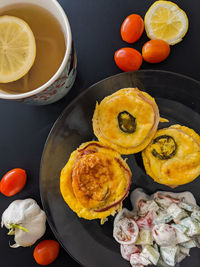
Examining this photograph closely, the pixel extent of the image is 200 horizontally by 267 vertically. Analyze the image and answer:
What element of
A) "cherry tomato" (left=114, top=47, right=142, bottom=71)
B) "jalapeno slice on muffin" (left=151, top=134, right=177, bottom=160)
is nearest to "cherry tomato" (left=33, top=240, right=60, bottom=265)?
"jalapeno slice on muffin" (left=151, top=134, right=177, bottom=160)

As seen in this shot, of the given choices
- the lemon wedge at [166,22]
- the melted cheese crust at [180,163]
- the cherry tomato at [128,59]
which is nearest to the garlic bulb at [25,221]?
the melted cheese crust at [180,163]

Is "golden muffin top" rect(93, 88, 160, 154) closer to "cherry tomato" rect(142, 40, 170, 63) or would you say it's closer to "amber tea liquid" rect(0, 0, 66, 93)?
"cherry tomato" rect(142, 40, 170, 63)

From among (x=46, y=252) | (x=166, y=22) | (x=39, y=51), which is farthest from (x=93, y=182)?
(x=166, y=22)

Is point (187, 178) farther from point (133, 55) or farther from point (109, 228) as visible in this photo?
point (133, 55)

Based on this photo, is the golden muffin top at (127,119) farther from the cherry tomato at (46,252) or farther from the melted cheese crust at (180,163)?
the cherry tomato at (46,252)

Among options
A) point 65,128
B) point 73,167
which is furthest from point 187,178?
point 65,128

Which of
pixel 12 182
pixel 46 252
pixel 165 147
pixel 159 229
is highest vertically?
pixel 165 147

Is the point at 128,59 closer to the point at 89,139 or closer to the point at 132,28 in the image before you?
the point at 132,28
